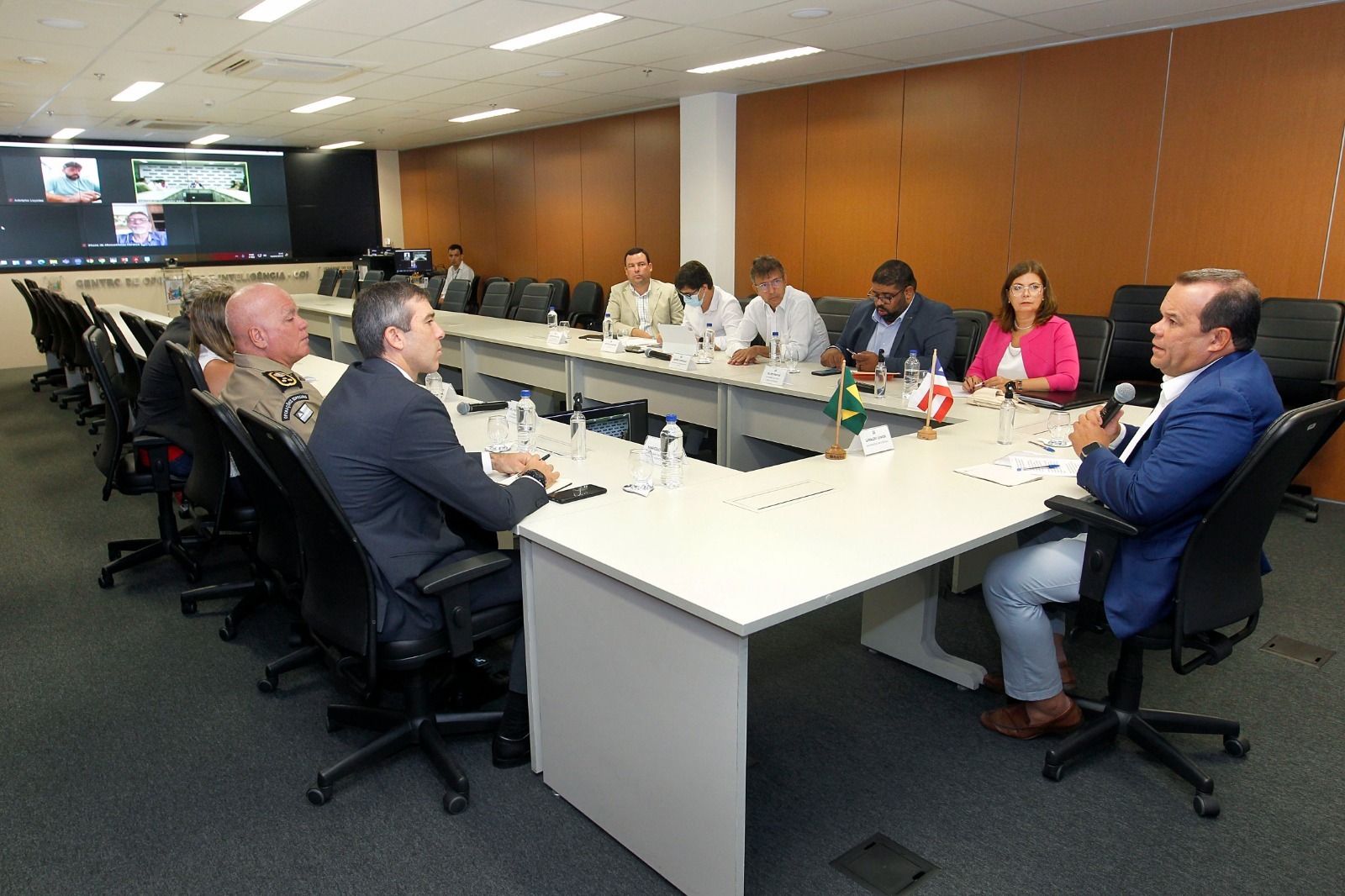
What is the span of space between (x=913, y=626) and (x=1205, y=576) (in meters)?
1.07

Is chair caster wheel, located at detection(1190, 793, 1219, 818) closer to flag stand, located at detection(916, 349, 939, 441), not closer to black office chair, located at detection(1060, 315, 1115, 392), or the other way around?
flag stand, located at detection(916, 349, 939, 441)

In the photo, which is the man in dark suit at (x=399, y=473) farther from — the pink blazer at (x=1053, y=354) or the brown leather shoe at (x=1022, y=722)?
the pink blazer at (x=1053, y=354)

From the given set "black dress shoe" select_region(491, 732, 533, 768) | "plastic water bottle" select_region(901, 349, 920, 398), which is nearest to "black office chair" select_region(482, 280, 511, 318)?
"plastic water bottle" select_region(901, 349, 920, 398)

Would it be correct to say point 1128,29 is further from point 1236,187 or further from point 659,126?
point 659,126

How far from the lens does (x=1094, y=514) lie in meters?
2.14

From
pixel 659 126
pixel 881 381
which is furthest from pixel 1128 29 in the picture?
pixel 659 126

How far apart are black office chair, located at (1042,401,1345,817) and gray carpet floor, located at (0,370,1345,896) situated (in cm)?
11

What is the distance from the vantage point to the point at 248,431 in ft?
7.54

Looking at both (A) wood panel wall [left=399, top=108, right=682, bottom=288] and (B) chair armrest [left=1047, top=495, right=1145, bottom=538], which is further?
(A) wood panel wall [left=399, top=108, right=682, bottom=288]

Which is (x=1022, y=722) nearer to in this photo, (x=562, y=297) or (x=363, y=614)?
(x=363, y=614)

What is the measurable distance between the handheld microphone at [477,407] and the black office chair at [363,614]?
144 centimetres

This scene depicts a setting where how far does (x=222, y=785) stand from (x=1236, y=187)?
574 cm

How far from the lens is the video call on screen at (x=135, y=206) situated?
10.6 m

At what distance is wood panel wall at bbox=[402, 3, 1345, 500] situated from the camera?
4816 mm
